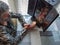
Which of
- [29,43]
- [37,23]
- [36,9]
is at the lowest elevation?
[29,43]

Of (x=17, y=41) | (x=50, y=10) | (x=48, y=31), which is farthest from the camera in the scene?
(x=48, y=31)

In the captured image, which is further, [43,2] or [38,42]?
[38,42]

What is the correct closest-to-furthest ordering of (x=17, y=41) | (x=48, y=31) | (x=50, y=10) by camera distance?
(x=50, y=10) → (x=17, y=41) → (x=48, y=31)

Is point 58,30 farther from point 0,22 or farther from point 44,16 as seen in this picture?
point 0,22

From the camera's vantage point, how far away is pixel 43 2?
1.20 m

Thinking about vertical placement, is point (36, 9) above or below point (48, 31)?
above

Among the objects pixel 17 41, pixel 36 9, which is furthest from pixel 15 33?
pixel 36 9

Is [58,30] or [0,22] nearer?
[0,22]

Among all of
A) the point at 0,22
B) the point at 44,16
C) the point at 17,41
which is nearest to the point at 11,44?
the point at 17,41

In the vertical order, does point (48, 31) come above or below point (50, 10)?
below

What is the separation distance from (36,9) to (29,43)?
24 centimetres

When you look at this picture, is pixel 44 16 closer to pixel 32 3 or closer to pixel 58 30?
pixel 32 3

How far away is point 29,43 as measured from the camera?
1318 millimetres

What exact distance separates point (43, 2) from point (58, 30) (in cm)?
36
